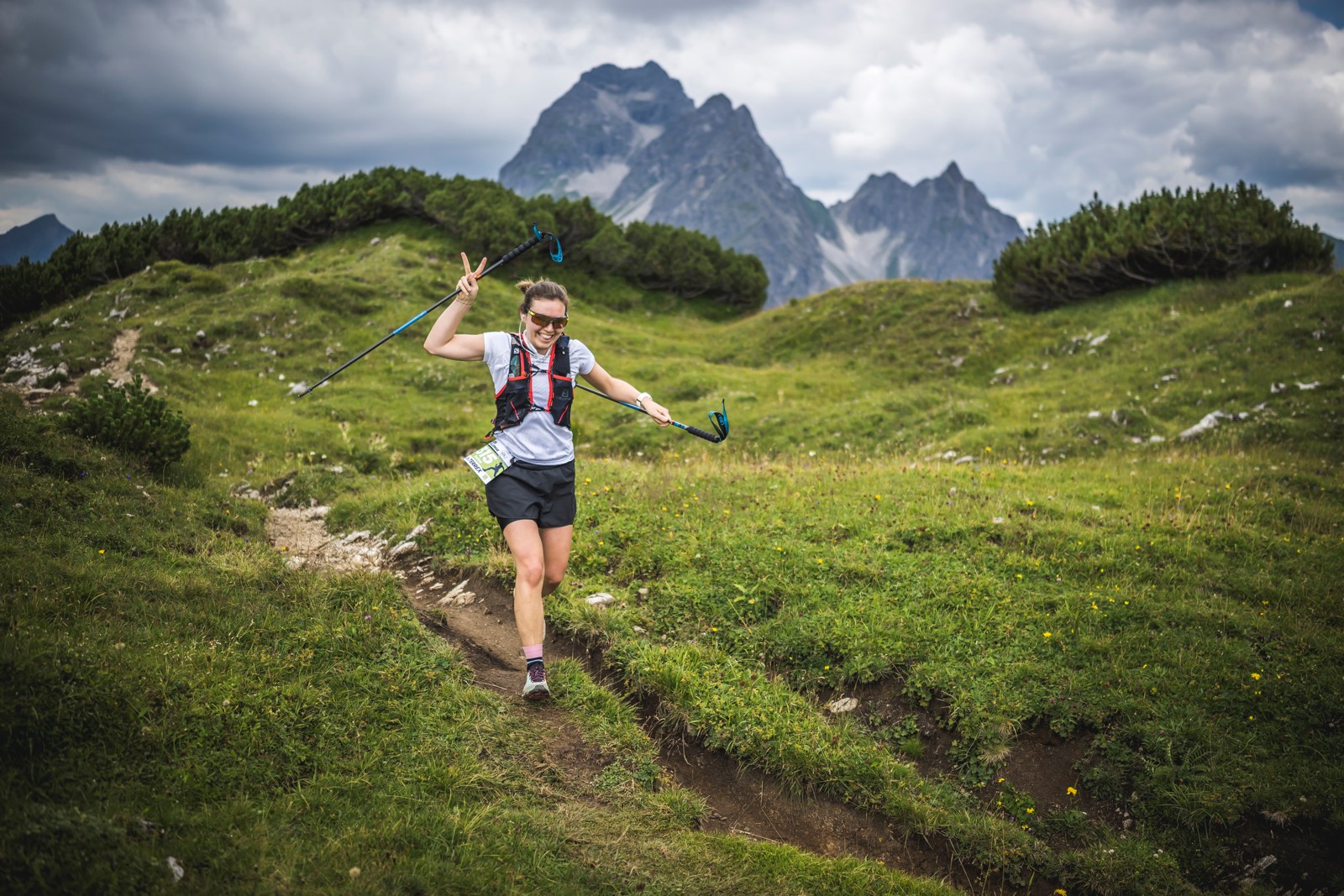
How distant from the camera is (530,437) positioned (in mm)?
6469

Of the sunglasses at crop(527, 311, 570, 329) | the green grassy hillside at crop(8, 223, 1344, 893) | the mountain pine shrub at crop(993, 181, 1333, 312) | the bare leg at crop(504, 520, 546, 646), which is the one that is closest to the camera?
the green grassy hillside at crop(8, 223, 1344, 893)

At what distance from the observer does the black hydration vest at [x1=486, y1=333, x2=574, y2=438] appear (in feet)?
21.3

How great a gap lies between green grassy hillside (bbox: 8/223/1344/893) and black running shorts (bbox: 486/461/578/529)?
1.55m

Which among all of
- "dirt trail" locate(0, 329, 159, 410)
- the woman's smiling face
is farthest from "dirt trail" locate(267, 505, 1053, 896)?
"dirt trail" locate(0, 329, 159, 410)

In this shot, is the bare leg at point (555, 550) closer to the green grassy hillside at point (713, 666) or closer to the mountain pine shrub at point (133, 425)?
the green grassy hillside at point (713, 666)

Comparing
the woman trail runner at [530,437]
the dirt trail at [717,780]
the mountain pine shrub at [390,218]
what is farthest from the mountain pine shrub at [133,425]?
the mountain pine shrub at [390,218]

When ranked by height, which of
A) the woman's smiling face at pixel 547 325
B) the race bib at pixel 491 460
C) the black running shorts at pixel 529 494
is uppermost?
the woman's smiling face at pixel 547 325

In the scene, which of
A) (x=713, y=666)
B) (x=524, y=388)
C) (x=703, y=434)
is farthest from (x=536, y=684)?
(x=703, y=434)

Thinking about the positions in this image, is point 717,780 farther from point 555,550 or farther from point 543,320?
point 543,320

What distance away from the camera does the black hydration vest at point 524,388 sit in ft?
21.3

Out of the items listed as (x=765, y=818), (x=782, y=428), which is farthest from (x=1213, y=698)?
(x=782, y=428)

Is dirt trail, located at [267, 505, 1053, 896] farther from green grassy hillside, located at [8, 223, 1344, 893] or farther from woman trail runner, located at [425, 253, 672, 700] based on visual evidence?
woman trail runner, located at [425, 253, 672, 700]

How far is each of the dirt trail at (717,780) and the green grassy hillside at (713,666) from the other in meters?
0.16

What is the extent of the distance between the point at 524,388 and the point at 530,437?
46cm
